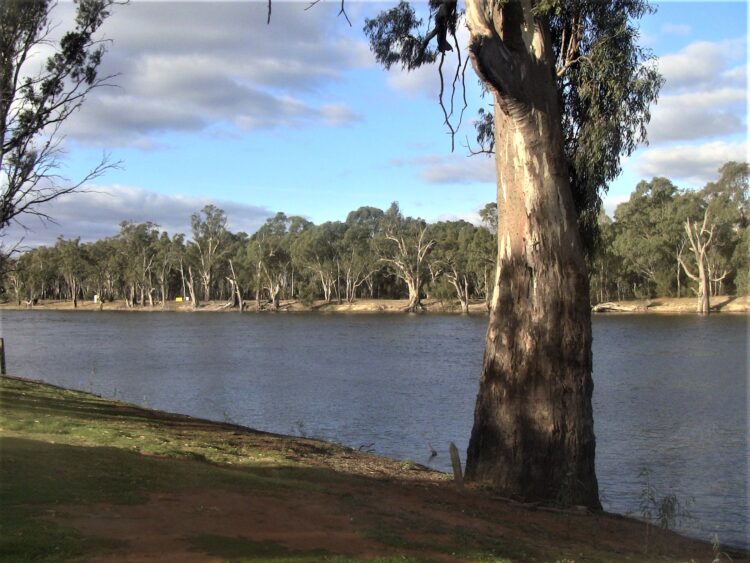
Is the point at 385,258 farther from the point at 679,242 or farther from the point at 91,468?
the point at 91,468

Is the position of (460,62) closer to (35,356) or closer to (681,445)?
(681,445)

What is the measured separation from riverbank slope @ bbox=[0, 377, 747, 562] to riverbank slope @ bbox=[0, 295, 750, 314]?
57.4m

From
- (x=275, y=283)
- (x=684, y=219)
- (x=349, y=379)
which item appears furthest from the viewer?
(x=275, y=283)

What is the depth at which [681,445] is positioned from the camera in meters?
12.9

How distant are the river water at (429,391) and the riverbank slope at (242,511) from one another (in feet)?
10.0

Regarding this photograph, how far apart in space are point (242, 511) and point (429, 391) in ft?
47.0

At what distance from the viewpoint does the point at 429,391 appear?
19.4 metres

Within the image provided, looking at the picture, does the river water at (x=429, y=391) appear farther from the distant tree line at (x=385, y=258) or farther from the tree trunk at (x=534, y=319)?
the distant tree line at (x=385, y=258)

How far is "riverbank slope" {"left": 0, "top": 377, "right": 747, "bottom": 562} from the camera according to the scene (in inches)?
174

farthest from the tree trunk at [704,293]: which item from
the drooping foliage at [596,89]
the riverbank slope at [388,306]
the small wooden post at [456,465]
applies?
A: the small wooden post at [456,465]

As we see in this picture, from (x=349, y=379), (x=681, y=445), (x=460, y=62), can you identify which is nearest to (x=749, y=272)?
(x=349, y=379)

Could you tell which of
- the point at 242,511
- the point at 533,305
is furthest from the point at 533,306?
the point at 242,511

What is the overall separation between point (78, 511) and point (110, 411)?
7235 mm

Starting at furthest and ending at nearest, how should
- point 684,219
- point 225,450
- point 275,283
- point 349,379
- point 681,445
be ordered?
point 275,283 → point 684,219 → point 349,379 → point 681,445 → point 225,450
